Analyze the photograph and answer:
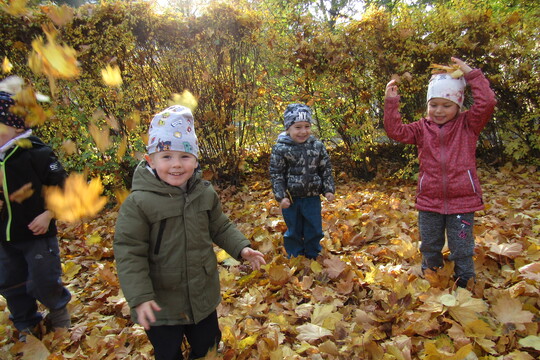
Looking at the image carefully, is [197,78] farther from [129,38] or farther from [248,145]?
[248,145]

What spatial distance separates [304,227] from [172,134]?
5.66ft

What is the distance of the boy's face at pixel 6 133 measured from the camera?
200cm

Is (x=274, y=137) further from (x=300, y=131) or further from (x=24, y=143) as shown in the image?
(x=24, y=143)

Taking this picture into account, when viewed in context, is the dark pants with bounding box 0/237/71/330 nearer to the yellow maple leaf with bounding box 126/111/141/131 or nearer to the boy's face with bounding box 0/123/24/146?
the boy's face with bounding box 0/123/24/146

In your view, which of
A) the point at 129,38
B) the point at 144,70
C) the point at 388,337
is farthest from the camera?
the point at 144,70

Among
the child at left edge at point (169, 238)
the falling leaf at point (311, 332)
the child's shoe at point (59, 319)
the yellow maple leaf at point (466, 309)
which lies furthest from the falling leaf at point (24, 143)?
the yellow maple leaf at point (466, 309)

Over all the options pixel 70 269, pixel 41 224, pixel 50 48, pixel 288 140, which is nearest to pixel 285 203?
pixel 288 140

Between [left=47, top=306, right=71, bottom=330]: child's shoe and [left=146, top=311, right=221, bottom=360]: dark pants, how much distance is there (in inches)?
42.0

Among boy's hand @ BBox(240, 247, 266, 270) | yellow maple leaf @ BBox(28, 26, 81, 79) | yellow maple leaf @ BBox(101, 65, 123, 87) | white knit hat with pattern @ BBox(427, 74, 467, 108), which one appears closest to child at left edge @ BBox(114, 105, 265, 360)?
boy's hand @ BBox(240, 247, 266, 270)

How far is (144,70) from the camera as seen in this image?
5066mm

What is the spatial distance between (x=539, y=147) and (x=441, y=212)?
4.16 meters

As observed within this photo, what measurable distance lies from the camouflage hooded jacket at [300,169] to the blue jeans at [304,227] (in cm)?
10

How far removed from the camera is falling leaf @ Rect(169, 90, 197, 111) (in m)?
5.27

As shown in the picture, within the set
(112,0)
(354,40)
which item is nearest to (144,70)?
(112,0)
